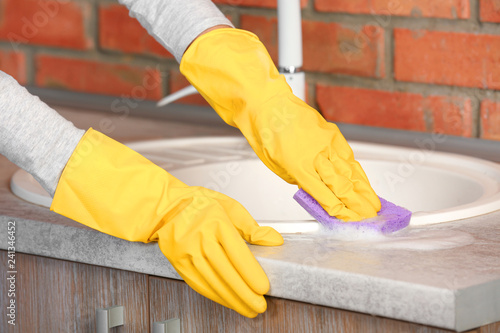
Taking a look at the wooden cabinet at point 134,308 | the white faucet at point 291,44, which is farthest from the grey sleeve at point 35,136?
the white faucet at point 291,44

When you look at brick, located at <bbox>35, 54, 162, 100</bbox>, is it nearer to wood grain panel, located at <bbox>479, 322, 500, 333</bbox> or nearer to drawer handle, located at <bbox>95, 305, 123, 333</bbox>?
drawer handle, located at <bbox>95, 305, 123, 333</bbox>

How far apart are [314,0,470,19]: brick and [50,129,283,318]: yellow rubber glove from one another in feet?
1.88

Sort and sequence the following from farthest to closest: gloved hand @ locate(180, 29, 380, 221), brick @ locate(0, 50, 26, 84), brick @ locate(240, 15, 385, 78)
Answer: brick @ locate(0, 50, 26, 84), brick @ locate(240, 15, 385, 78), gloved hand @ locate(180, 29, 380, 221)

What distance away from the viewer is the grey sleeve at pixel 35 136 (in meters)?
0.95

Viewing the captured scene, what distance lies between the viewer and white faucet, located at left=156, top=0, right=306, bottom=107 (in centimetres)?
130

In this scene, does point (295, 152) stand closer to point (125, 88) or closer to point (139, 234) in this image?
point (139, 234)

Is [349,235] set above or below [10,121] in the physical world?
below

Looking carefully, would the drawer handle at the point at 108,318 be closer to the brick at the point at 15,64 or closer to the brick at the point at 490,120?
the brick at the point at 490,120

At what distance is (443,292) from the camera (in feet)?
2.43

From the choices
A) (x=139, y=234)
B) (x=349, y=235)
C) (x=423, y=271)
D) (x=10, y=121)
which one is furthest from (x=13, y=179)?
(x=423, y=271)

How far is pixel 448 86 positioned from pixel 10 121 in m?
0.70

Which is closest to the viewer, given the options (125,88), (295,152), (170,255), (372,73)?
(170,255)

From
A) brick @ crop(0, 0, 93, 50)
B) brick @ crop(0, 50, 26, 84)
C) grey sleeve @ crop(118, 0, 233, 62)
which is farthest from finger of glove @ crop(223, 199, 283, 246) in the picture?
brick @ crop(0, 50, 26, 84)

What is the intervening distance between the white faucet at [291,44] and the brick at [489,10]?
0.27 m
